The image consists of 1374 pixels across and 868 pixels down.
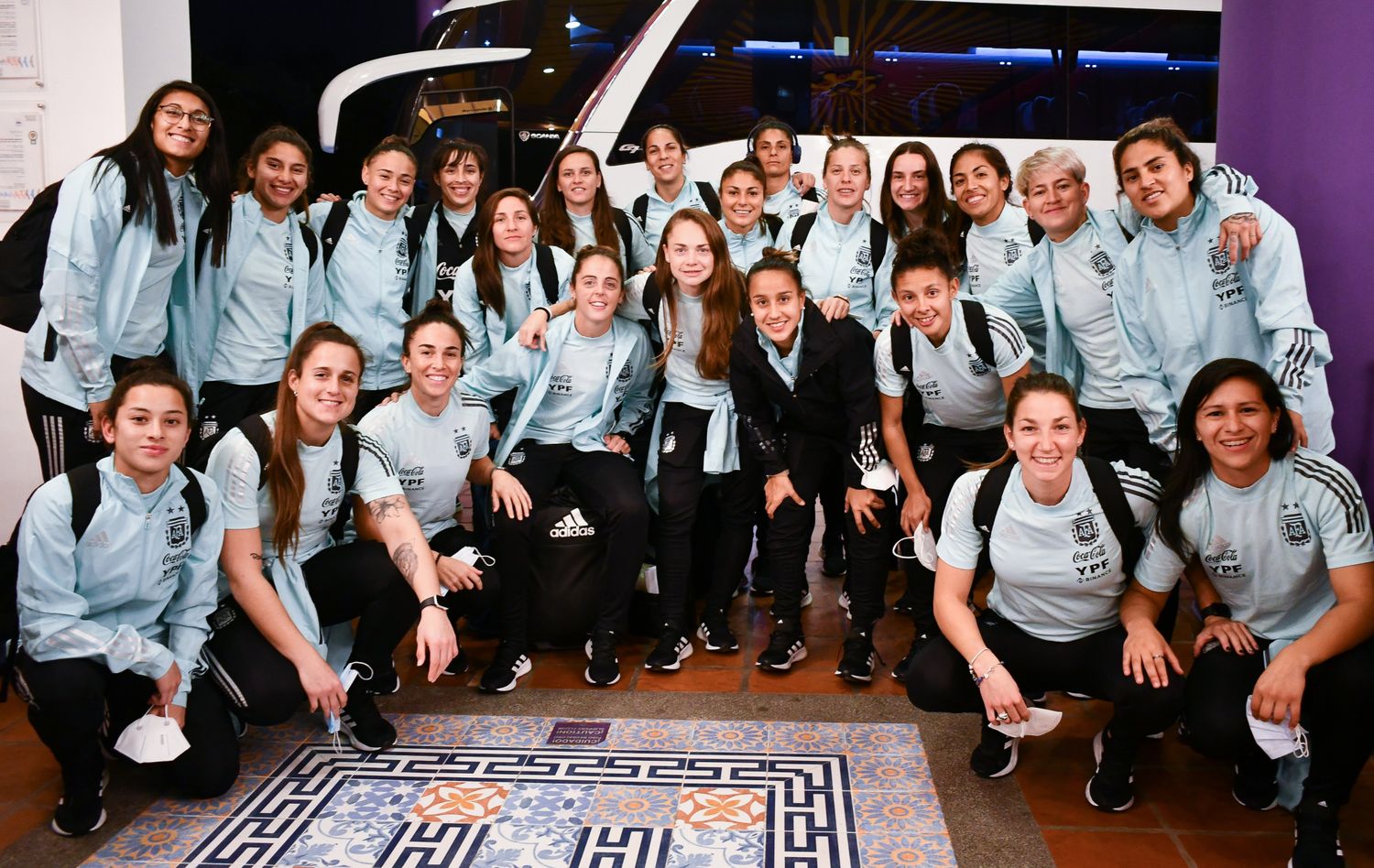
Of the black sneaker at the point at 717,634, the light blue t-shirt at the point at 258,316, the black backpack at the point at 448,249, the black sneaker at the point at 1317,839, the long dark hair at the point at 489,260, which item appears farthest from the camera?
the black backpack at the point at 448,249

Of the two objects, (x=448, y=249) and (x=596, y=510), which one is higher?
(x=448, y=249)

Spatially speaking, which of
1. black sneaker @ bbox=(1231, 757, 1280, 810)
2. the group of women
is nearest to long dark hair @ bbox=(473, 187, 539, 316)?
the group of women

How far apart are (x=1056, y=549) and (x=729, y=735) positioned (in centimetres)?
97

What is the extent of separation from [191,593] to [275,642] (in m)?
0.23

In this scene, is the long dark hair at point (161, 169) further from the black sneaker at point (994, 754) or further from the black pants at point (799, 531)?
the black sneaker at point (994, 754)

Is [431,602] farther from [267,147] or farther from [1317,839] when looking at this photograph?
[1317,839]

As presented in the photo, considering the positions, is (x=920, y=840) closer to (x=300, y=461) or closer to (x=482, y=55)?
(x=300, y=461)

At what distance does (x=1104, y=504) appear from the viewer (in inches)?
94.2

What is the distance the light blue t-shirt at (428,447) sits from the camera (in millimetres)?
3104

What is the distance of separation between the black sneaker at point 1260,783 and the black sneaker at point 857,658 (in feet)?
3.39

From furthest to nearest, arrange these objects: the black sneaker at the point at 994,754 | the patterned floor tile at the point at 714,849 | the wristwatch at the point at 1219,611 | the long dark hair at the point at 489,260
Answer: the long dark hair at the point at 489,260
the black sneaker at the point at 994,754
the wristwatch at the point at 1219,611
the patterned floor tile at the point at 714,849

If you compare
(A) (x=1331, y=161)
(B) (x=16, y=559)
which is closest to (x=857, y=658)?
(A) (x=1331, y=161)

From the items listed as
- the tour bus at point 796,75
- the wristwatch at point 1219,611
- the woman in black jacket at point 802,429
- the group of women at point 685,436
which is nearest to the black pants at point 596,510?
the group of women at point 685,436

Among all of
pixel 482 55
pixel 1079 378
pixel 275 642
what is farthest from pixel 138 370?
pixel 482 55
